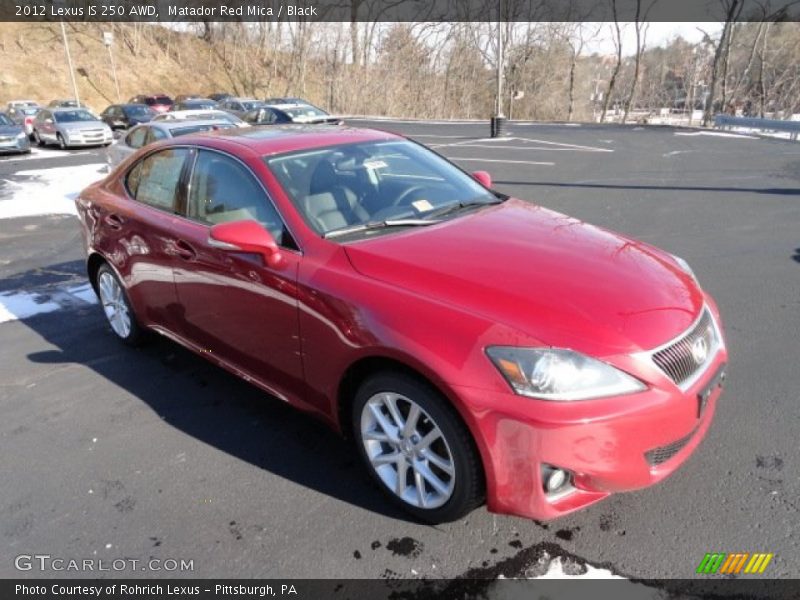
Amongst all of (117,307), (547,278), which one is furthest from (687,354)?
(117,307)

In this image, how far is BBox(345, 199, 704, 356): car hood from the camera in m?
2.26

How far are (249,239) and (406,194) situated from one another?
1.01 metres

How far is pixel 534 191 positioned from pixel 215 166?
8174 millimetres

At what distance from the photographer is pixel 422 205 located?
10.9 feet

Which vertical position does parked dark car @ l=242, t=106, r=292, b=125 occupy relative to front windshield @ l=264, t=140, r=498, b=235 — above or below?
above

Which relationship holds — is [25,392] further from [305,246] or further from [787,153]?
[787,153]

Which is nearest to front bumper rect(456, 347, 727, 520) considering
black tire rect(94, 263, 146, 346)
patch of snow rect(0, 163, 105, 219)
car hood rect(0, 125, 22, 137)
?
black tire rect(94, 263, 146, 346)

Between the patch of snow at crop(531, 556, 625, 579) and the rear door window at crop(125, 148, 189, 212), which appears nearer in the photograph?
the patch of snow at crop(531, 556, 625, 579)

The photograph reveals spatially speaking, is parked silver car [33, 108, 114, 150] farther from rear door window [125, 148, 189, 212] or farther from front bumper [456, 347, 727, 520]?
front bumper [456, 347, 727, 520]

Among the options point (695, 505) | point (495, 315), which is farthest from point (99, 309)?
point (695, 505)

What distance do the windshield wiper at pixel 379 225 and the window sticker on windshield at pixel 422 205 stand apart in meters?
0.16

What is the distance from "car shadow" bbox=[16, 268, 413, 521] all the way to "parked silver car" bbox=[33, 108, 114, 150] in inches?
746

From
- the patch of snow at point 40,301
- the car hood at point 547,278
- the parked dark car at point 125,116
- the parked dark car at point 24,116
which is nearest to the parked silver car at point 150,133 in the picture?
the patch of snow at point 40,301

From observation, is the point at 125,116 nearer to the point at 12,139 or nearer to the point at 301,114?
the point at 12,139
